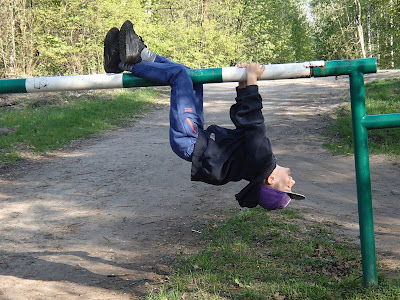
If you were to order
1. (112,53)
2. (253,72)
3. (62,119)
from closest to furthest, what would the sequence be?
(253,72), (112,53), (62,119)

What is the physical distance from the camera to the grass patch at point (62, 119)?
27.3 feet

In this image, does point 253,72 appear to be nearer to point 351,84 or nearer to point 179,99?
point 179,99

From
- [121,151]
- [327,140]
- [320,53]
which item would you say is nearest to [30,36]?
[121,151]

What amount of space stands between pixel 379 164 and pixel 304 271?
3.71 m

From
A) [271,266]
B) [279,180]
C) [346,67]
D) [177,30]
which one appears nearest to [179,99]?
[279,180]

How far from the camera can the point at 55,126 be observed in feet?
31.6

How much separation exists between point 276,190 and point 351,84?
0.75m

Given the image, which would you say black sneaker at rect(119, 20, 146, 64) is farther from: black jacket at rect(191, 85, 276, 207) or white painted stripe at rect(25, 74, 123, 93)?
black jacket at rect(191, 85, 276, 207)

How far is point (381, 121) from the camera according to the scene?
9.04ft

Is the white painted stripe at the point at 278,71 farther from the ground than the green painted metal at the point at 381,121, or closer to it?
farther from the ground

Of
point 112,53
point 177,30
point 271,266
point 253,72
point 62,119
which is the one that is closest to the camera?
point 253,72

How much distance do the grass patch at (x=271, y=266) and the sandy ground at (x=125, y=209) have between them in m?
0.23

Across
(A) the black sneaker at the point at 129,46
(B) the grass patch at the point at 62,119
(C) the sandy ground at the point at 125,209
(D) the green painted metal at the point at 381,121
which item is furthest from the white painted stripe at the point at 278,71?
(B) the grass patch at the point at 62,119

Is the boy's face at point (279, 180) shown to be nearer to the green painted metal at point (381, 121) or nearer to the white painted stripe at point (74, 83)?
the green painted metal at point (381, 121)
